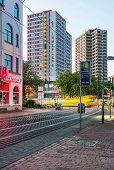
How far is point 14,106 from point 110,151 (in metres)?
39.7

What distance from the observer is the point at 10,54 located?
→ 1941 inches

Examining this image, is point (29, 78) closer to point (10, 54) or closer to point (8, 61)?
point (10, 54)

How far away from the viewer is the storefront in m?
46.9

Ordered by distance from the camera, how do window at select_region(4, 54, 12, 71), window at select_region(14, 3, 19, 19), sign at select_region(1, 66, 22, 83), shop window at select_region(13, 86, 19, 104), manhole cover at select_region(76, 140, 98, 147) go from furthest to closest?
shop window at select_region(13, 86, 19, 104), window at select_region(14, 3, 19, 19), window at select_region(4, 54, 12, 71), sign at select_region(1, 66, 22, 83), manhole cover at select_region(76, 140, 98, 147)

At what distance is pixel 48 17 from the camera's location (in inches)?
4601

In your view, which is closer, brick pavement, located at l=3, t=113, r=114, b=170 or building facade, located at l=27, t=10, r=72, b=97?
brick pavement, located at l=3, t=113, r=114, b=170

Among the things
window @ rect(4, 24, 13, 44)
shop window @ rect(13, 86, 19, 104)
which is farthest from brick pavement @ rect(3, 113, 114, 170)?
shop window @ rect(13, 86, 19, 104)

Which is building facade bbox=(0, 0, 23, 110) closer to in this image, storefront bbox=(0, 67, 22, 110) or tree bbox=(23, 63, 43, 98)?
storefront bbox=(0, 67, 22, 110)

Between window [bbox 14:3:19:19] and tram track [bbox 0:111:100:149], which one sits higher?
window [bbox 14:3:19:19]

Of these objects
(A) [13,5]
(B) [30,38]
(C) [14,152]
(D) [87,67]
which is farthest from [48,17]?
(C) [14,152]

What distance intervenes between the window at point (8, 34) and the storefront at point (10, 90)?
431cm

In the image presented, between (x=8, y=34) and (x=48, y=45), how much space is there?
94.1 m

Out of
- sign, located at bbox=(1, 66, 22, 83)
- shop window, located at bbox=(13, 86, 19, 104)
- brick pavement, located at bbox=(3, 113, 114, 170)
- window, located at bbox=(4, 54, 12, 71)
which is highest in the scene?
window, located at bbox=(4, 54, 12, 71)

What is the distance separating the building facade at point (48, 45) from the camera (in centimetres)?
10119
